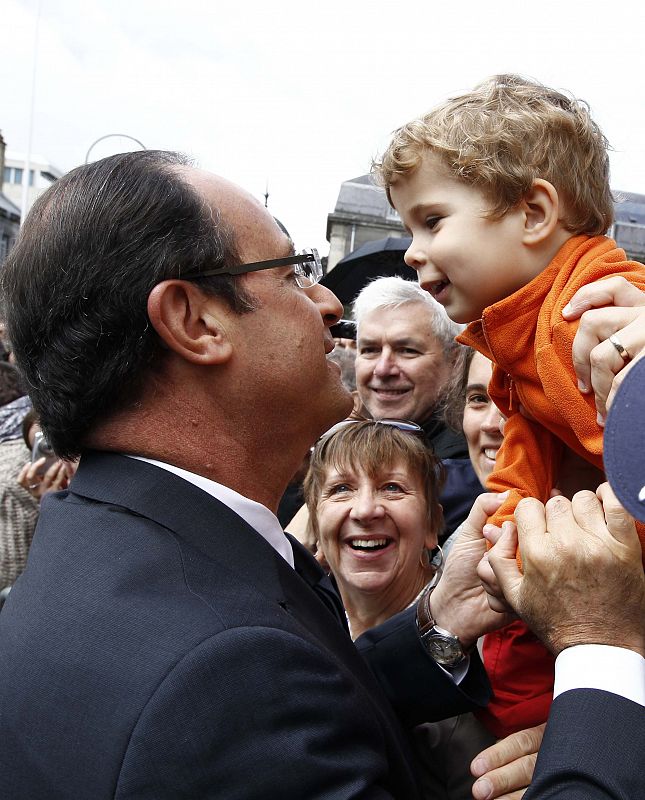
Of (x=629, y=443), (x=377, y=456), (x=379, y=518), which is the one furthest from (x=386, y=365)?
(x=629, y=443)

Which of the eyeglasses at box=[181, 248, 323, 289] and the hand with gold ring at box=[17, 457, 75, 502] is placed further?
the hand with gold ring at box=[17, 457, 75, 502]

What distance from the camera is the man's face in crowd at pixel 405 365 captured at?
148 inches

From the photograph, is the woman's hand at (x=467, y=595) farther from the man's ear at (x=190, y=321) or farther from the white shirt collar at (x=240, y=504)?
the man's ear at (x=190, y=321)

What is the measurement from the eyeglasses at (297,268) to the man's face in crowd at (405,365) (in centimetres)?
160

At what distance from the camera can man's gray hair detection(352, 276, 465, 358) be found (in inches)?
150

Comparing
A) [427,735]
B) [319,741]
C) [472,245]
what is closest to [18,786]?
[319,741]

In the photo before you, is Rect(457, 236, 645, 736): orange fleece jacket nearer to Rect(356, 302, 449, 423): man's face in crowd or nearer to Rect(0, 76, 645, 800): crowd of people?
Rect(0, 76, 645, 800): crowd of people

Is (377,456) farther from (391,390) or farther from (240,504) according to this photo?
(240,504)

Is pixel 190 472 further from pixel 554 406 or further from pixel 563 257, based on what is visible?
pixel 563 257

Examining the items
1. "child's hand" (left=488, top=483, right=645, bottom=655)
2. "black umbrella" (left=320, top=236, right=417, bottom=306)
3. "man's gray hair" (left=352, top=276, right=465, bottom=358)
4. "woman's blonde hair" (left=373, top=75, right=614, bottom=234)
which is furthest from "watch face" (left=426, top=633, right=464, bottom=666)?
"black umbrella" (left=320, top=236, right=417, bottom=306)

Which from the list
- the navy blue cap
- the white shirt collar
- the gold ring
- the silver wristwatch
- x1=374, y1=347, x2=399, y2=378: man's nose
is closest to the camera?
the navy blue cap

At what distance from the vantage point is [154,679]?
1295mm

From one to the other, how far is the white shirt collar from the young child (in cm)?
57

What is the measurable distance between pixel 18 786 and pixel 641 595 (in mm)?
1173
